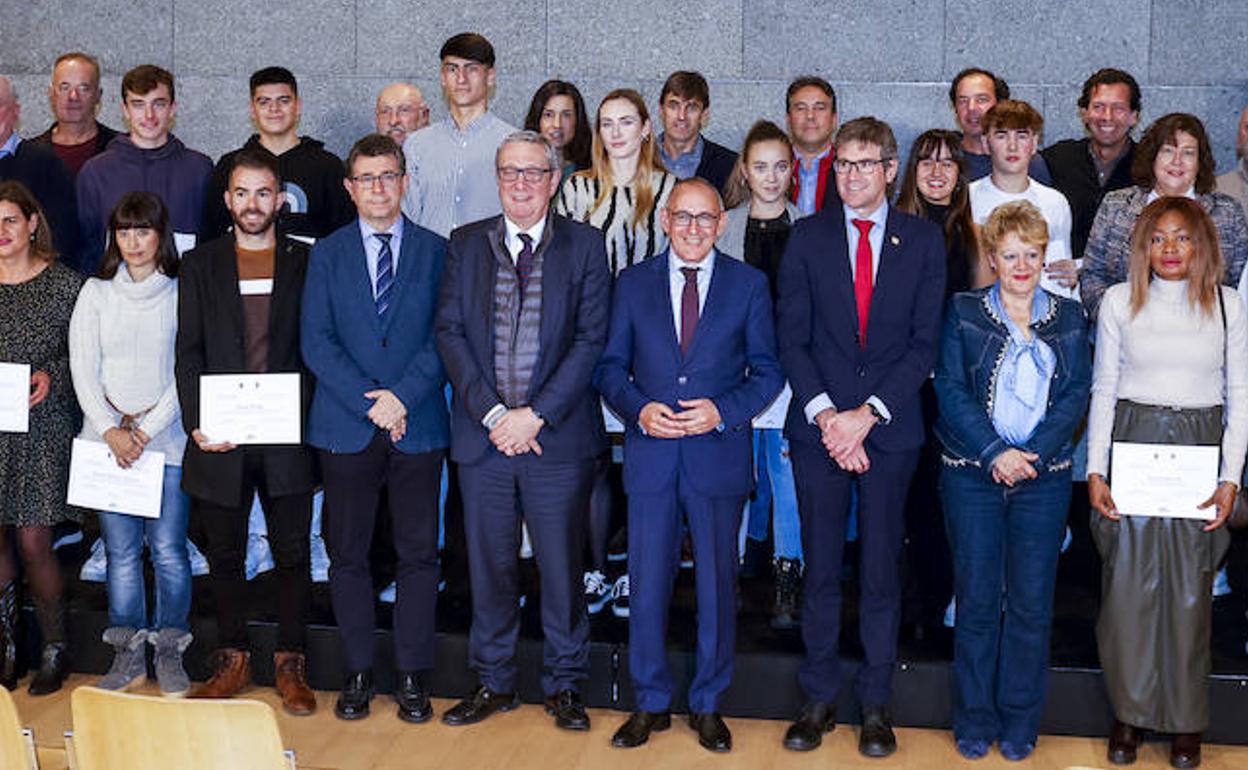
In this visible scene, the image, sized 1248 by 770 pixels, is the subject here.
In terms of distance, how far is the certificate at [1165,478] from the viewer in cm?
400

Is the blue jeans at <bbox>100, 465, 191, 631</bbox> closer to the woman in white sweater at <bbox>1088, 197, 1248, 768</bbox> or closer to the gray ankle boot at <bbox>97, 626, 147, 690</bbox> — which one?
the gray ankle boot at <bbox>97, 626, 147, 690</bbox>

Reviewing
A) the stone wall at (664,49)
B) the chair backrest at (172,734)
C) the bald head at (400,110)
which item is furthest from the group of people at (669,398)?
the stone wall at (664,49)

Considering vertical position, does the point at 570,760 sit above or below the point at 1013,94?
below

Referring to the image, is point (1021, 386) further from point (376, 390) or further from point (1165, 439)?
point (376, 390)

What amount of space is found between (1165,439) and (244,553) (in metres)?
2.73

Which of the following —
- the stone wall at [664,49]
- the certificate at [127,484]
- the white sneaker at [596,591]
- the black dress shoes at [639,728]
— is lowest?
the black dress shoes at [639,728]

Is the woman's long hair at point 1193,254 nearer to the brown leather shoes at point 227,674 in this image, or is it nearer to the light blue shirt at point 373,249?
the light blue shirt at point 373,249

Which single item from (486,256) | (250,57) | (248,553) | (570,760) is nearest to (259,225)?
(486,256)

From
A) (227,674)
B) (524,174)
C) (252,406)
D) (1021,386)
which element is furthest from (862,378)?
(227,674)

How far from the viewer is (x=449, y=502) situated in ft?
17.5

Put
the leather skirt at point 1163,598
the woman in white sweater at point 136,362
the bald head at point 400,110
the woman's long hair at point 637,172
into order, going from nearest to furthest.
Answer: the leather skirt at point 1163,598, the woman in white sweater at point 136,362, the woman's long hair at point 637,172, the bald head at point 400,110

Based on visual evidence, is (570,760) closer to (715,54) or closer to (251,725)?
(251,725)

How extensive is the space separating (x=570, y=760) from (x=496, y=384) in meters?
1.09

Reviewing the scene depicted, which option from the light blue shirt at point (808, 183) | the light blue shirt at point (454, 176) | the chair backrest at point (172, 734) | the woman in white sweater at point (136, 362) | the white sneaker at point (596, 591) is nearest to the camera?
the chair backrest at point (172, 734)
